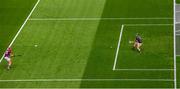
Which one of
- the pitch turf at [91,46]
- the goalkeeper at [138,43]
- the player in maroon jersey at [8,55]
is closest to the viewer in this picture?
the pitch turf at [91,46]

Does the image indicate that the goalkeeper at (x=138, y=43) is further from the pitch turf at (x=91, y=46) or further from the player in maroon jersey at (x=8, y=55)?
the player in maroon jersey at (x=8, y=55)

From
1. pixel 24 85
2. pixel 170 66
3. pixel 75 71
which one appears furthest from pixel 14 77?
pixel 170 66

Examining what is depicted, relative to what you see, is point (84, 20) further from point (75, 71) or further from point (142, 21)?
point (75, 71)

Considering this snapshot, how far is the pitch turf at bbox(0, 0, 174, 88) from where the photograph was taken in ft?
133

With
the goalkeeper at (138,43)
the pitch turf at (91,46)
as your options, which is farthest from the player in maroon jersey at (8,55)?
the goalkeeper at (138,43)

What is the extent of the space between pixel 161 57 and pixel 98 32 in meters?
7.08

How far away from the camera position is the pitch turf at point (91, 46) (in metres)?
40.6

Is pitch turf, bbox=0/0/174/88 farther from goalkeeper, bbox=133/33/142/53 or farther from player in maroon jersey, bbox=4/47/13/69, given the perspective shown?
player in maroon jersey, bbox=4/47/13/69

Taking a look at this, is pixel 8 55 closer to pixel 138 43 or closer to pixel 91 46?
pixel 91 46

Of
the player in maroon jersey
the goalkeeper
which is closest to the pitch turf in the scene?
the goalkeeper

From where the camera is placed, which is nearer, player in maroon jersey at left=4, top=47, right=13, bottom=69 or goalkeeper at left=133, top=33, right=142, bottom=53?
player in maroon jersey at left=4, top=47, right=13, bottom=69

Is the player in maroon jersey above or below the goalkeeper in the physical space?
below

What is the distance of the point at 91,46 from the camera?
46.0 meters

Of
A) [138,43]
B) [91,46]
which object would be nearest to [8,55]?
[91,46]
